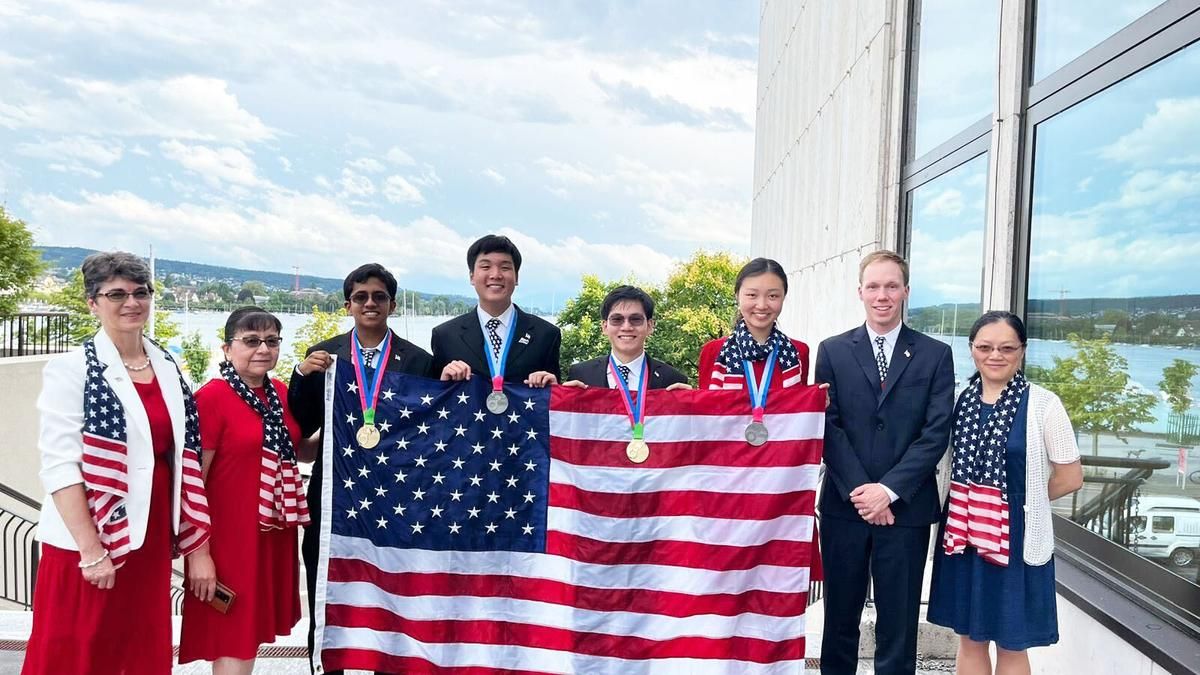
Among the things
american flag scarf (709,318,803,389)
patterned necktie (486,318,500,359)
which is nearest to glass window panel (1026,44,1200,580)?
american flag scarf (709,318,803,389)

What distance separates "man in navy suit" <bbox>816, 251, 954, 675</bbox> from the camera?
352 cm

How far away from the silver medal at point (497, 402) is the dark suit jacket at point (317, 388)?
385mm

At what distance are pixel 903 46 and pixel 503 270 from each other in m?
6.23

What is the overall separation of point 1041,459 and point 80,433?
11.5 feet

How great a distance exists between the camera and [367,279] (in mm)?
3746

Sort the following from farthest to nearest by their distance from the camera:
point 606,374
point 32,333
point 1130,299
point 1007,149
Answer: point 32,333
point 1007,149
point 1130,299
point 606,374

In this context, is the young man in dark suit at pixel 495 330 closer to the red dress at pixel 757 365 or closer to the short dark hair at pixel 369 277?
the short dark hair at pixel 369 277

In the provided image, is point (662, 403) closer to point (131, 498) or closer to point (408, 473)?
point (408, 473)

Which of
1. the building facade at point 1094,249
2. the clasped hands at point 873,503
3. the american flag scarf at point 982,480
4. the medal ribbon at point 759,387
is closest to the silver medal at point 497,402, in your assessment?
the medal ribbon at point 759,387

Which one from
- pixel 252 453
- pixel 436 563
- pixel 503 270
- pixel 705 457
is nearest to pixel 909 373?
pixel 705 457

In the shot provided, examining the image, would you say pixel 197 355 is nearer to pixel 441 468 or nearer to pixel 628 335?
pixel 441 468

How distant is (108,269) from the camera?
116 inches

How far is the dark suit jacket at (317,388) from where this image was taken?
3.78 m

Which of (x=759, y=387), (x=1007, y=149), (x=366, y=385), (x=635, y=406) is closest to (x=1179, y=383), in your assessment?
(x=759, y=387)
